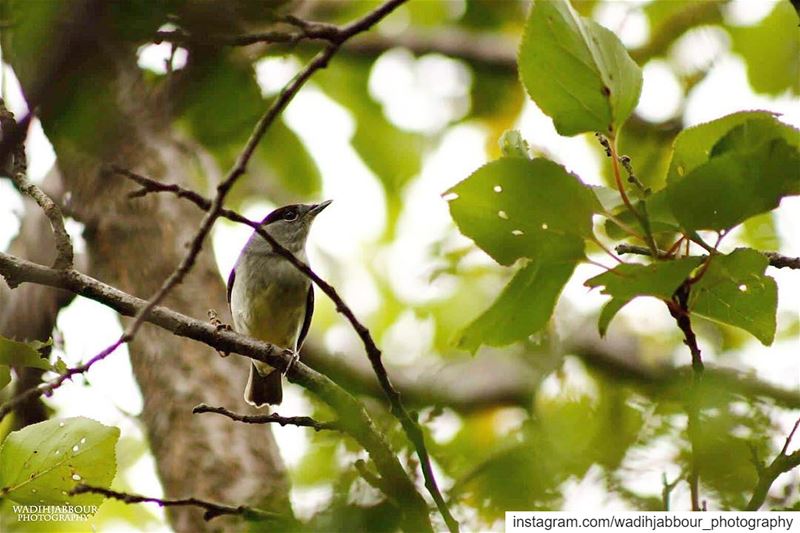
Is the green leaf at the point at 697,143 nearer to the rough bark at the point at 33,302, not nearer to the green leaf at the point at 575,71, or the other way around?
the green leaf at the point at 575,71

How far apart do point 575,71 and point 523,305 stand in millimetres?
470

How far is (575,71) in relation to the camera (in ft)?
6.36

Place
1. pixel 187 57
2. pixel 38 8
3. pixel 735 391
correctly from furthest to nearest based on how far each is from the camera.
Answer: pixel 735 391
pixel 187 57
pixel 38 8

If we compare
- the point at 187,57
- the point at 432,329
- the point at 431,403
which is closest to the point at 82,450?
the point at 431,403

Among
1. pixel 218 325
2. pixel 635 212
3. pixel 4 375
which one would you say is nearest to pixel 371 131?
pixel 218 325

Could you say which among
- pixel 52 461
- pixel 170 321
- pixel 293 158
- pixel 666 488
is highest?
pixel 293 158

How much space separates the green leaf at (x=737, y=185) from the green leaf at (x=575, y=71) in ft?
0.81

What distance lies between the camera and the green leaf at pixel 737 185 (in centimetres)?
176

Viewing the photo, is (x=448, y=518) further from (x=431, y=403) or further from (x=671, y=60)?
(x=671, y=60)

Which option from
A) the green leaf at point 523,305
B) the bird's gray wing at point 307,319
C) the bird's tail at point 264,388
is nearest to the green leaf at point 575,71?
the green leaf at point 523,305

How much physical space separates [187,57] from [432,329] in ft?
20.6

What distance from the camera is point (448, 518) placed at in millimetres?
1749

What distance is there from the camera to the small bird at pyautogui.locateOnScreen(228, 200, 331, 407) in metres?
5.66

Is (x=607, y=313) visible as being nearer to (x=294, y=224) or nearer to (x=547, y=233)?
(x=547, y=233)
